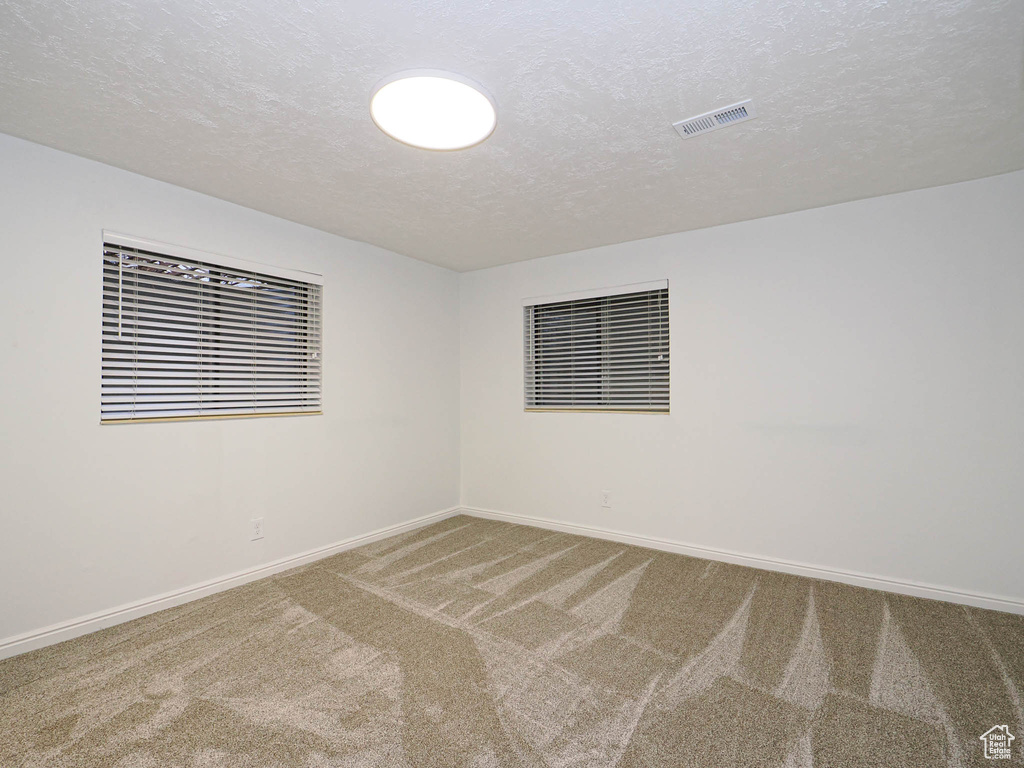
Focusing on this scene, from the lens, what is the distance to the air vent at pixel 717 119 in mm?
2088

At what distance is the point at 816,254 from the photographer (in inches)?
128

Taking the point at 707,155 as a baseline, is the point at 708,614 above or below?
below

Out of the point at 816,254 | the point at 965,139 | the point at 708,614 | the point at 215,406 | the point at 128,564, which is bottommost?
the point at 708,614

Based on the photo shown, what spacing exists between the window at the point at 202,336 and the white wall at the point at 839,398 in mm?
2223

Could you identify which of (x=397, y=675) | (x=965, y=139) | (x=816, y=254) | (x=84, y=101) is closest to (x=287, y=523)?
(x=397, y=675)

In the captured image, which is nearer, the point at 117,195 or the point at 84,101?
the point at 84,101

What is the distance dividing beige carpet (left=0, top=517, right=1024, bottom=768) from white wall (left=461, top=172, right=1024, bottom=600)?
418 mm

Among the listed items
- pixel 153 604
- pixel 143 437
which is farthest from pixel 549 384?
pixel 153 604

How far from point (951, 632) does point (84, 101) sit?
15.5 feet

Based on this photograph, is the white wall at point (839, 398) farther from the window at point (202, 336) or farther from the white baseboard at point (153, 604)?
the window at point (202, 336)

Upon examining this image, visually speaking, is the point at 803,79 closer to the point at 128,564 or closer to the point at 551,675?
the point at 551,675

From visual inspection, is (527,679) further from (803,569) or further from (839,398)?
(839,398)

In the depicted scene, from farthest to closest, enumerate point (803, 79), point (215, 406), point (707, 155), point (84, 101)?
point (215, 406)
point (707, 155)
point (84, 101)
point (803, 79)

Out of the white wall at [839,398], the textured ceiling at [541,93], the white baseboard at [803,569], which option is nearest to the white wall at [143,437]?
the textured ceiling at [541,93]
